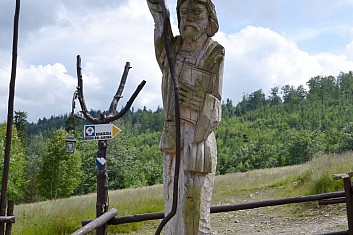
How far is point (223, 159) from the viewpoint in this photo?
42.2 meters

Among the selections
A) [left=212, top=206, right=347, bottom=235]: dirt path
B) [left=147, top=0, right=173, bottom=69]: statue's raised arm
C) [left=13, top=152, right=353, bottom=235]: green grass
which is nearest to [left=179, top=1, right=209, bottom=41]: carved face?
[left=147, top=0, right=173, bottom=69]: statue's raised arm

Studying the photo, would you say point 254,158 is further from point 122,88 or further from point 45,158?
point 122,88

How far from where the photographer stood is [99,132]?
6496mm

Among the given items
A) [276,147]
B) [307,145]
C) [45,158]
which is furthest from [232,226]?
[276,147]

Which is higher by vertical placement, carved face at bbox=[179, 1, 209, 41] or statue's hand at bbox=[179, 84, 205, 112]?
carved face at bbox=[179, 1, 209, 41]

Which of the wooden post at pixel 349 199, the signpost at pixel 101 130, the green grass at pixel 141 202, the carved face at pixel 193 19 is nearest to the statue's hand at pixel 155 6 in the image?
the carved face at pixel 193 19

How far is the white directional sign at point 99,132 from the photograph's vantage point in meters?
6.46

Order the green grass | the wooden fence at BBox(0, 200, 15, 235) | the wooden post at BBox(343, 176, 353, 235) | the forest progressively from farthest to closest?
the forest < the green grass < the wooden post at BBox(343, 176, 353, 235) < the wooden fence at BBox(0, 200, 15, 235)

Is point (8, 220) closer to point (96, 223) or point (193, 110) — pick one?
point (96, 223)

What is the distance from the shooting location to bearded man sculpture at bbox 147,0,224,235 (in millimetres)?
3197

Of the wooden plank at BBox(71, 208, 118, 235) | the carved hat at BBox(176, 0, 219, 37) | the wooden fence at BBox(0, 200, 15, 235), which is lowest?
the wooden plank at BBox(71, 208, 118, 235)

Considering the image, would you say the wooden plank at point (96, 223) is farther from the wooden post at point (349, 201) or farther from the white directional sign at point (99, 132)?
the wooden post at point (349, 201)

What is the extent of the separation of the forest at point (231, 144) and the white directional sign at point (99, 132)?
44.4 feet

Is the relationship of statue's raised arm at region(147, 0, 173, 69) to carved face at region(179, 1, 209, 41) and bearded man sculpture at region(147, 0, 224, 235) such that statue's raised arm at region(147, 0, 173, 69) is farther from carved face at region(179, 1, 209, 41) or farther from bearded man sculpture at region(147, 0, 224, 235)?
carved face at region(179, 1, 209, 41)
